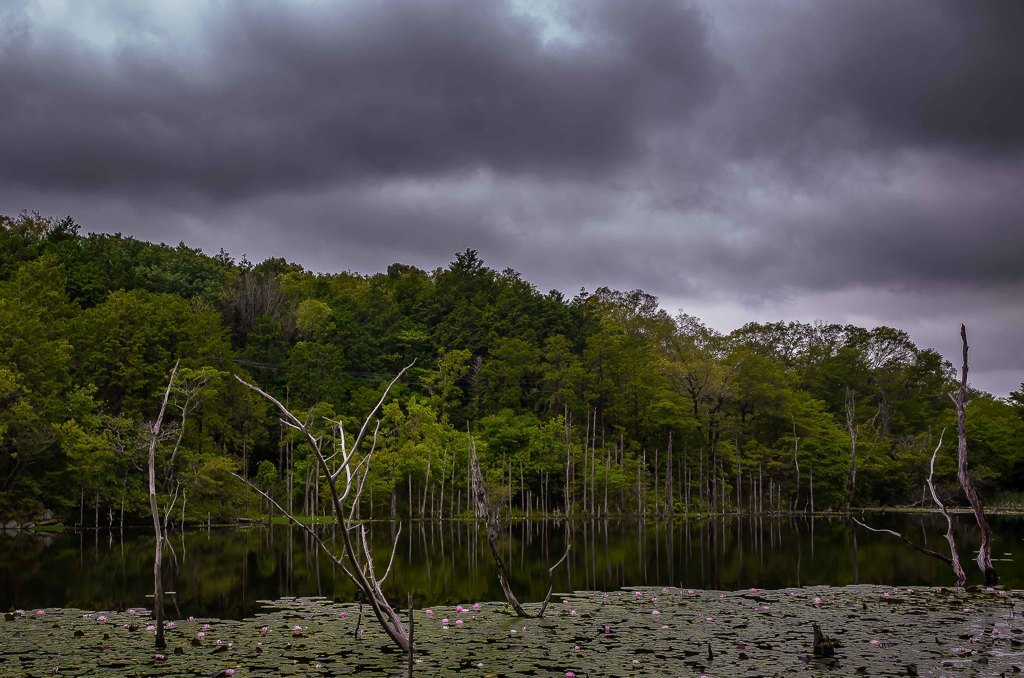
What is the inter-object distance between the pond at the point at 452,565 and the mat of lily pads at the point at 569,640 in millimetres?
2239

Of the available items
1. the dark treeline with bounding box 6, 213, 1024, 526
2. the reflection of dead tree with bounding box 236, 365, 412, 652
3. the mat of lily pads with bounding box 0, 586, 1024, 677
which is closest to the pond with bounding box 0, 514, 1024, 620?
the mat of lily pads with bounding box 0, 586, 1024, 677

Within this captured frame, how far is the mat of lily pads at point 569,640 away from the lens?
1080cm

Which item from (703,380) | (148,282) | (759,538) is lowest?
(759,538)

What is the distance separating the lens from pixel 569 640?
41.7 ft

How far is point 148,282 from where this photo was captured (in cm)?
7869

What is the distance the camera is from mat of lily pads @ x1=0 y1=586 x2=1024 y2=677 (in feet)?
35.4

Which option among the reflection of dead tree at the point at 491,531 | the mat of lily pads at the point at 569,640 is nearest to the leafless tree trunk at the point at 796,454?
the mat of lily pads at the point at 569,640

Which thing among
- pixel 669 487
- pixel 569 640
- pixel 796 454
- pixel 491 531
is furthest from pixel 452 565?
pixel 796 454

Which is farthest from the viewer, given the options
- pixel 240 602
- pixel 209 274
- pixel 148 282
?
pixel 209 274

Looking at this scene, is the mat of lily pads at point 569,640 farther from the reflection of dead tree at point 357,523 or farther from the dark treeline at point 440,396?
the dark treeline at point 440,396

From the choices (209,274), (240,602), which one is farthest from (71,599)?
(209,274)

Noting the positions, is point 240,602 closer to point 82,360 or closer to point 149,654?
point 149,654

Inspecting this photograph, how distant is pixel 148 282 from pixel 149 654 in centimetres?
7375

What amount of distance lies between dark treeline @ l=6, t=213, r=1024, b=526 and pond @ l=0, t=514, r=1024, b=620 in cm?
716
